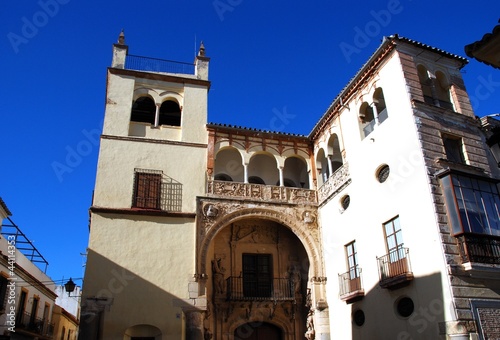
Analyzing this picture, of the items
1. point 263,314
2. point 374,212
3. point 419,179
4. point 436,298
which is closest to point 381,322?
point 436,298

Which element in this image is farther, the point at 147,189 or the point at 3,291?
the point at 3,291

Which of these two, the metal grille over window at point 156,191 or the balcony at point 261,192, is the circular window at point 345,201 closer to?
the balcony at point 261,192

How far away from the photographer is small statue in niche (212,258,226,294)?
54.1 feet

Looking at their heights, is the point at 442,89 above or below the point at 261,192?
A: above

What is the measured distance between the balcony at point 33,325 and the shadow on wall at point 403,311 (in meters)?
14.8

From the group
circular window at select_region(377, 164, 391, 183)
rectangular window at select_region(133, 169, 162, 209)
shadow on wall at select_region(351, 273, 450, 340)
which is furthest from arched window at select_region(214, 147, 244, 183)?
shadow on wall at select_region(351, 273, 450, 340)

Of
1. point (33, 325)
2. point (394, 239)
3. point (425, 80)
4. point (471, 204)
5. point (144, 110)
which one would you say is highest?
point (144, 110)

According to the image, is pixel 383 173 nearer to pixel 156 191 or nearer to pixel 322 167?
pixel 322 167

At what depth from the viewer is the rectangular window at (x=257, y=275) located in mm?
17312

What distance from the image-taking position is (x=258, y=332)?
55.0 feet

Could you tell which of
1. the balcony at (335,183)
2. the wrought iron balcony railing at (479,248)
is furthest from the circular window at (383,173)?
the wrought iron balcony railing at (479,248)

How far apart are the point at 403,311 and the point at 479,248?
2.64 meters

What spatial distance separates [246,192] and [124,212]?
4.70 m

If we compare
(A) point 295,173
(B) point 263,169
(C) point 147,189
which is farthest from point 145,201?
(A) point 295,173
